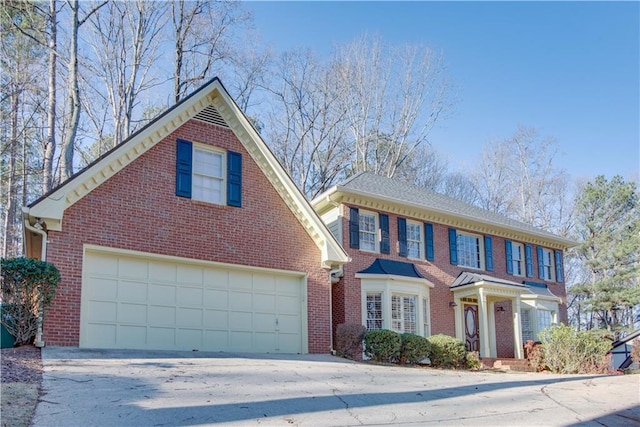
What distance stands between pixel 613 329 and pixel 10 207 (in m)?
34.7

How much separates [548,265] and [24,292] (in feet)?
72.6

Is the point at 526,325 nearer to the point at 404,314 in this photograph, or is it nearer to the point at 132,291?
the point at 404,314

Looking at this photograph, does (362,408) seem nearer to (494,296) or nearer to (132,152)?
(132,152)

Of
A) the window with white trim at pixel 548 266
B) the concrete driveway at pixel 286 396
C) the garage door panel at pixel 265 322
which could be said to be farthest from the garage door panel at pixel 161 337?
the window with white trim at pixel 548 266

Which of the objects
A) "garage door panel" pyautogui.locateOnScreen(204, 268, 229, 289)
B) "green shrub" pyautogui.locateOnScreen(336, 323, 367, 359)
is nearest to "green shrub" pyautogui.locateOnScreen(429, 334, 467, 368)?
"green shrub" pyautogui.locateOnScreen(336, 323, 367, 359)

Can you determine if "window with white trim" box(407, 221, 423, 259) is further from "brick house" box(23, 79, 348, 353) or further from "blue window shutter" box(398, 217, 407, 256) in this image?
"brick house" box(23, 79, 348, 353)

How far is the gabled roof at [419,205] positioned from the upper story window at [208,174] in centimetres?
440

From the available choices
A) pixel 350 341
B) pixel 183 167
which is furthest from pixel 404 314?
pixel 183 167

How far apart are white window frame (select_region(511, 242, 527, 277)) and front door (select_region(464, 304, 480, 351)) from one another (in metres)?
3.51

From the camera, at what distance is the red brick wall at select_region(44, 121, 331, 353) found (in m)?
12.0

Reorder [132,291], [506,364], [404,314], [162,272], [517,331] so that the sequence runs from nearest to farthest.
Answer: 1. [132,291]
2. [162,272]
3. [404,314]
4. [506,364]
5. [517,331]

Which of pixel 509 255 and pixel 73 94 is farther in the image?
pixel 509 255

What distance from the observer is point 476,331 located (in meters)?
21.8

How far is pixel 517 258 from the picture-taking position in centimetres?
2458
